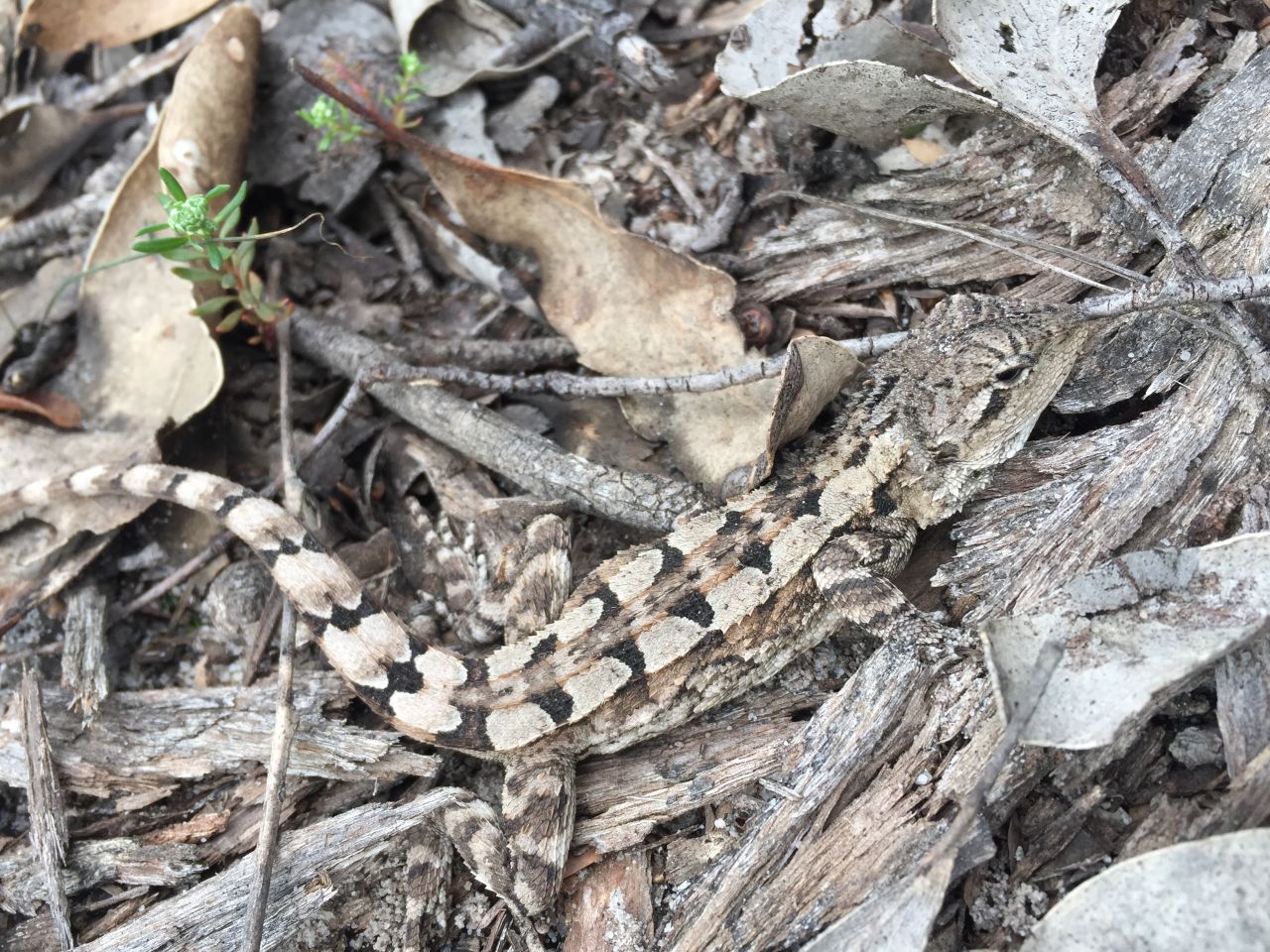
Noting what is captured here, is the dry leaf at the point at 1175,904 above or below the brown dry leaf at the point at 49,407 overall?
above

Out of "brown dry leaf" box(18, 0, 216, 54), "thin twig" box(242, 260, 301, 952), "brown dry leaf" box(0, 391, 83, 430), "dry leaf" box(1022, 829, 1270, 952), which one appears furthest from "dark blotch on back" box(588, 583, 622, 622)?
"brown dry leaf" box(18, 0, 216, 54)

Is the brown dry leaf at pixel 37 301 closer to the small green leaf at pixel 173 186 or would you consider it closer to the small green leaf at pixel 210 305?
the small green leaf at pixel 210 305

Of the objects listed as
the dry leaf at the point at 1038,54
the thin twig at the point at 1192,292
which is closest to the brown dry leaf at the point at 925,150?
the dry leaf at the point at 1038,54

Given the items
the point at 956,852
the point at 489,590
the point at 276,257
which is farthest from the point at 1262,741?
the point at 276,257

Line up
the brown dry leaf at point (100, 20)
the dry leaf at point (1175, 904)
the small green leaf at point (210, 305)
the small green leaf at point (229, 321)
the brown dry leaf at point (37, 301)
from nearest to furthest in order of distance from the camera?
1. the dry leaf at point (1175, 904)
2. the small green leaf at point (210, 305)
3. the small green leaf at point (229, 321)
4. the brown dry leaf at point (37, 301)
5. the brown dry leaf at point (100, 20)

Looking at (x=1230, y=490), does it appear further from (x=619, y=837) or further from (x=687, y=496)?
(x=619, y=837)

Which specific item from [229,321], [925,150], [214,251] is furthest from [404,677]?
[925,150]
